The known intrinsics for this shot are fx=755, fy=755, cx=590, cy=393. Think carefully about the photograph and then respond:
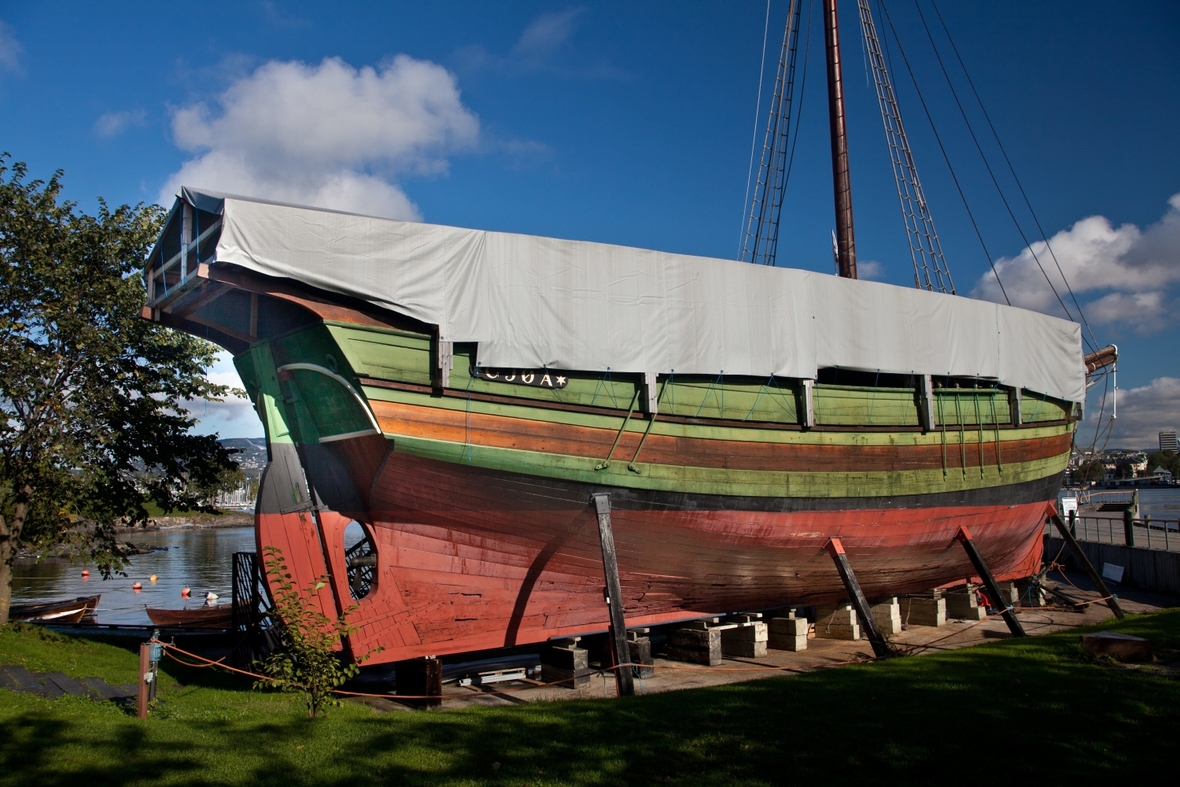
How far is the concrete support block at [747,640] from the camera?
11.2 metres

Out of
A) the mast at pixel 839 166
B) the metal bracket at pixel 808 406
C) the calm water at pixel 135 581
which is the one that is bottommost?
the calm water at pixel 135 581

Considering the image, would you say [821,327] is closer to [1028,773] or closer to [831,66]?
[1028,773]

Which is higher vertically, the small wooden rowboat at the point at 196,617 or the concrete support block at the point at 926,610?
the concrete support block at the point at 926,610

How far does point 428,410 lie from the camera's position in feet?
27.4

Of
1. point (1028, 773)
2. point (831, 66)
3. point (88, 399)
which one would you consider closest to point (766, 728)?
point (1028, 773)

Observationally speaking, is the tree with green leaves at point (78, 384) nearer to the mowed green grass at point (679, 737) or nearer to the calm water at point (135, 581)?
the mowed green grass at point (679, 737)

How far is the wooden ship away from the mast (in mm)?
4852

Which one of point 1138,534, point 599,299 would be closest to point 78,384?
point 599,299

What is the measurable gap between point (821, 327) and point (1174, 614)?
7240 mm

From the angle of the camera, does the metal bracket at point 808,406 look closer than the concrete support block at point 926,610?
Yes

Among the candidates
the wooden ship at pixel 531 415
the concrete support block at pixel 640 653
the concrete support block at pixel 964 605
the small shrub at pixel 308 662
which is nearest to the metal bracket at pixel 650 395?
the wooden ship at pixel 531 415

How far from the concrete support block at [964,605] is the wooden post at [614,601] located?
9.44m

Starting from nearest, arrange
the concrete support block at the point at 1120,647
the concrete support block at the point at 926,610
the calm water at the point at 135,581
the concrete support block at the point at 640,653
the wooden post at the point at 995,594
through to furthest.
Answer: the concrete support block at the point at 1120,647, the concrete support block at the point at 640,653, the wooden post at the point at 995,594, the concrete support block at the point at 926,610, the calm water at the point at 135,581

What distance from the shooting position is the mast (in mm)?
17016
